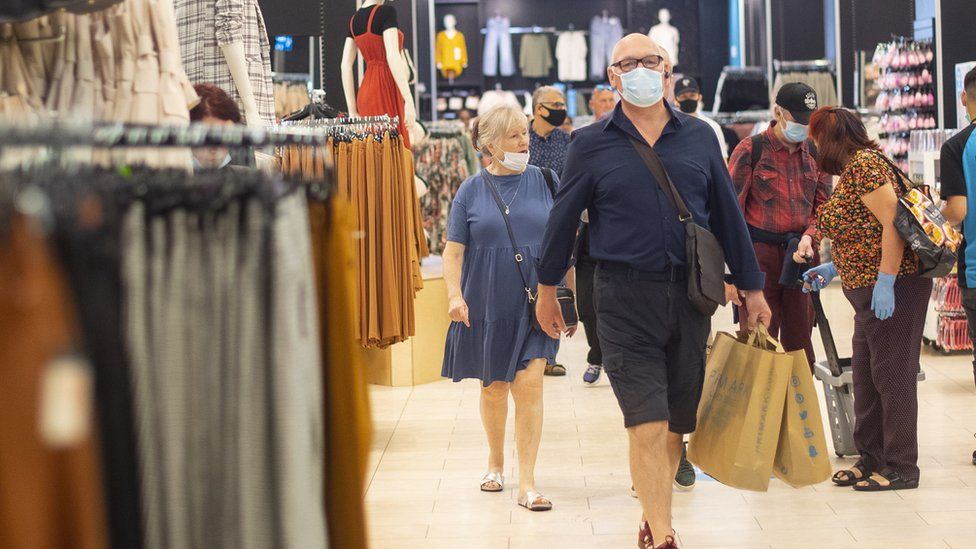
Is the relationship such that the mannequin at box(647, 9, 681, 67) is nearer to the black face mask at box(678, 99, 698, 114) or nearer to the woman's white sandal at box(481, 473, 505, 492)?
the black face mask at box(678, 99, 698, 114)

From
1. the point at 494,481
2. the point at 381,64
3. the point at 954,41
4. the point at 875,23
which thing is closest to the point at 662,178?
the point at 494,481

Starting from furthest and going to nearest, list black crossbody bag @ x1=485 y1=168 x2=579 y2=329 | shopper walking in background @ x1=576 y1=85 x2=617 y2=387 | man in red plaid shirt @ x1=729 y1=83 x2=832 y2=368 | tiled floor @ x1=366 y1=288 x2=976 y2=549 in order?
man in red plaid shirt @ x1=729 y1=83 x2=832 y2=368
black crossbody bag @ x1=485 y1=168 x2=579 y2=329
tiled floor @ x1=366 y1=288 x2=976 y2=549
shopper walking in background @ x1=576 y1=85 x2=617 y2=387

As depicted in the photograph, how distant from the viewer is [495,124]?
485 cm

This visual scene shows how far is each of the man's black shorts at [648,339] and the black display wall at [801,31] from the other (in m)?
11.1

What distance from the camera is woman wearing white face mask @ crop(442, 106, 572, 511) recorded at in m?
4.80

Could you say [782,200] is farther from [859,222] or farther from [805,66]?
[805,66]

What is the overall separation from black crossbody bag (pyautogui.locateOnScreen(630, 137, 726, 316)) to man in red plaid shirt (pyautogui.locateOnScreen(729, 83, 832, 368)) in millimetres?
1910

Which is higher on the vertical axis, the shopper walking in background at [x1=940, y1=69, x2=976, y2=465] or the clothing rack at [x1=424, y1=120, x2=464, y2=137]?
the clothing rack at [x1=424, y1=120, x2=464, y2=137]

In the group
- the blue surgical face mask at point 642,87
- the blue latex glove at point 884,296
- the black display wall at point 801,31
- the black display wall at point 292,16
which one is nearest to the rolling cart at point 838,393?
the blue latex glove at point 884,296

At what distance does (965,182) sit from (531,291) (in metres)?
2.04

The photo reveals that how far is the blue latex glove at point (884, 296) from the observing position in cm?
461

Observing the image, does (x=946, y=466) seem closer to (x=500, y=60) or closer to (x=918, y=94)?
(x=918, y=94)

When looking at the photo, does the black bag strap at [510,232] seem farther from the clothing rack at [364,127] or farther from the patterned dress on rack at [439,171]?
the patterned dress on rack at [439,171]

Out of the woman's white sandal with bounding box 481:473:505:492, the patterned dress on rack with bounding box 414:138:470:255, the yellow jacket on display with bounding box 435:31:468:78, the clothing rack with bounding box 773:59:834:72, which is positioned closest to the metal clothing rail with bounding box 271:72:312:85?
the patterned dress on rack with bounding box 414:138:470:255
